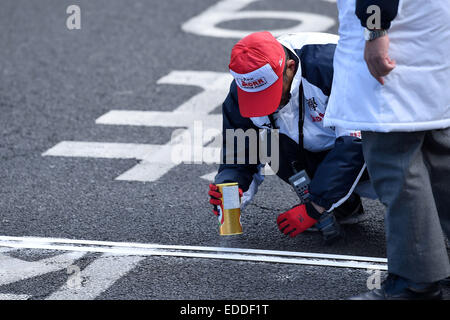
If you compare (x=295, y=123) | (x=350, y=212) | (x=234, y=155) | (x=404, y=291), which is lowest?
(x=350, y=212)

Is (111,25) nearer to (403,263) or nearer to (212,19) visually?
(212,19)

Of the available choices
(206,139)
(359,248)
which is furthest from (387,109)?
(206,139)

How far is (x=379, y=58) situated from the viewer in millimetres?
3061

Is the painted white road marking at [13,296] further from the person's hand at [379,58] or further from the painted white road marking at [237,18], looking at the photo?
the painted white road marking at [237,18]

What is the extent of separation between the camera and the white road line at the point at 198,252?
4000 mm

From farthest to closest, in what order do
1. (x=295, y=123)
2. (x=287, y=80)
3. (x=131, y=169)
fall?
(x=131, y=169) < (x=295, y=123) < (x=287, y=80)

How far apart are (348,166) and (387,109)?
0.78 metres

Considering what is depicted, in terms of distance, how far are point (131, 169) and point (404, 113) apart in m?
2.56

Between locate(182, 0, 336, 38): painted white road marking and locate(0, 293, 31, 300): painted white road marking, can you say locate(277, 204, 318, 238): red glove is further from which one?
locate(182, 0, 336, 38): painted white road marking

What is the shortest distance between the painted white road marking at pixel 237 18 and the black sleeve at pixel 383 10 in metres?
4.95

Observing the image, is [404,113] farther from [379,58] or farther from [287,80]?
[287,80]

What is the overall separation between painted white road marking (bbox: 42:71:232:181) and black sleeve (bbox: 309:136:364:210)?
1532 mm

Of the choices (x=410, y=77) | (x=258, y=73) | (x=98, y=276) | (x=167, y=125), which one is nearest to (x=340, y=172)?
(x=258, y=73)

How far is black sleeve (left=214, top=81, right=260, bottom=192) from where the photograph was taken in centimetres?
421
